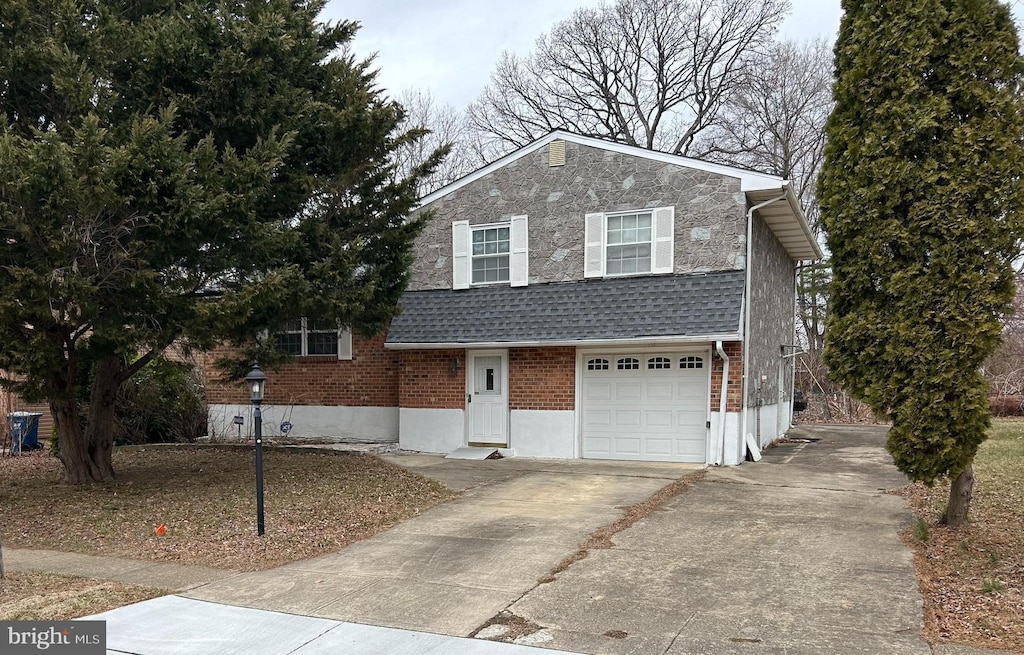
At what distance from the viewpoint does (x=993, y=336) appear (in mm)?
6227

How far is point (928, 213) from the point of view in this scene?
6.31 m

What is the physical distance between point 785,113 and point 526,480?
22.7 metres

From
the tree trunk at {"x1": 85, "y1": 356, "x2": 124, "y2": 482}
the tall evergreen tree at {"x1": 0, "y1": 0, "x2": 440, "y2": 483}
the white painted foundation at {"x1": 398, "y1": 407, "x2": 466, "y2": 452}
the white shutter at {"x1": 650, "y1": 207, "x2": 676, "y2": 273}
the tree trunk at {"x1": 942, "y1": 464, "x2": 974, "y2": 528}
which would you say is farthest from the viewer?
the white painted foundation at {"x1": 398, "y1": 407, "x2": 466, "y2": 452}

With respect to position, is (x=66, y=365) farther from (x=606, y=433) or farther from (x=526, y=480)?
(x=606, y=433)

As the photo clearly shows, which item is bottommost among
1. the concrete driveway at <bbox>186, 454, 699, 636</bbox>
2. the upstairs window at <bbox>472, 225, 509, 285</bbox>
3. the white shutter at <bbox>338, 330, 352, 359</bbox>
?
the concrete driveway at <bbox>186, 454, 699, 636</bbox>

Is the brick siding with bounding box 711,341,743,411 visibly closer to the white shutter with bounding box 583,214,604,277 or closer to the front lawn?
the white shutter with bounding box 583,214,604,277

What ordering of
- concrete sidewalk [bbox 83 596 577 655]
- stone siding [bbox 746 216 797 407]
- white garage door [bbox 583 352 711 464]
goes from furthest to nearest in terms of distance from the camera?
stone siding [bbox 746 216 797 407]
white garage door [bbox 583 352 711 464]
concrete sidewalk [bbox 83 596 577 655]

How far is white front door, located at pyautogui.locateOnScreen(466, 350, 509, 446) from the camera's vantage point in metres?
13.7

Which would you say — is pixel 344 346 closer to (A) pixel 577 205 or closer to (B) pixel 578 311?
(B) pixel 578 311

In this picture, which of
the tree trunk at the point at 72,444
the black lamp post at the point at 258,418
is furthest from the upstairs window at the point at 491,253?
the black lamp post at the point at 258,418

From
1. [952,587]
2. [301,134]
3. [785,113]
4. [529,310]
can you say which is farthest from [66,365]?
[785,113]

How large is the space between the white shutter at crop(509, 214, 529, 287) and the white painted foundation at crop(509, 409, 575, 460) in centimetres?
242

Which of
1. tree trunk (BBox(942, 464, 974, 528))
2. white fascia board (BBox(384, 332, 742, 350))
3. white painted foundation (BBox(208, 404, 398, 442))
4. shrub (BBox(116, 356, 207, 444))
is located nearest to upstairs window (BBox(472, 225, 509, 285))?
white fascia board (BBox(384, 332, 742, 350))

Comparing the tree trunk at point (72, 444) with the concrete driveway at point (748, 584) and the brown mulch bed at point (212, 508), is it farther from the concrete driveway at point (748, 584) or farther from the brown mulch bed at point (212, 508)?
the concrete driveway at point (748, 584)
